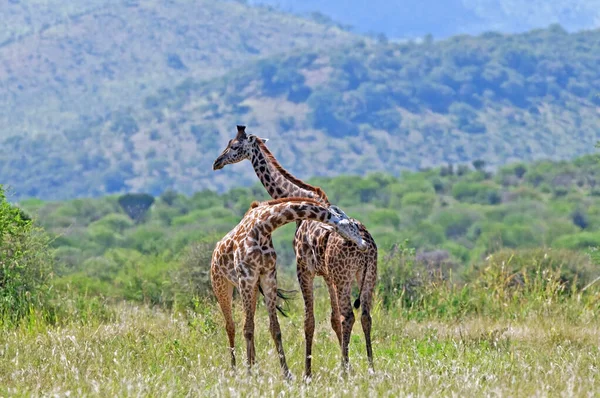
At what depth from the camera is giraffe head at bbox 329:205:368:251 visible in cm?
Answer: 966

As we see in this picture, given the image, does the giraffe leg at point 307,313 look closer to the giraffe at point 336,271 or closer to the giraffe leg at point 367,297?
the giraffe at point 336,271

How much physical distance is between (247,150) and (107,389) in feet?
15.5

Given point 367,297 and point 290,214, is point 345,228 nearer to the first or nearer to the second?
point 290,214

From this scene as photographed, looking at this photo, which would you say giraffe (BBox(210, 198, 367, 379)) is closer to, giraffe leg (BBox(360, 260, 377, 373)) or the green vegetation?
giraffe leg (BBox(360, 260, 377, 373))

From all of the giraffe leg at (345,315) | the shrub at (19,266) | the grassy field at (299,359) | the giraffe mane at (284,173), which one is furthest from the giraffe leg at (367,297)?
the shrub at (19,266)

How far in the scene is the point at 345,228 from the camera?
9734mm

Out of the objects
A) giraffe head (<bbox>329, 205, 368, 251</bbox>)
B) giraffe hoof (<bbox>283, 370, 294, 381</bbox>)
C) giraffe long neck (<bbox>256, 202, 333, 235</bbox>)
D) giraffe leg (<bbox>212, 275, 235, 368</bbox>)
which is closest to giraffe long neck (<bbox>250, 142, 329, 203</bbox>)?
giraffe leg (<bbox>212, 275, 235, 368</bbox>)

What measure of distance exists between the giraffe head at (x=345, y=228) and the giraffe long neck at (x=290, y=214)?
0.05 metres

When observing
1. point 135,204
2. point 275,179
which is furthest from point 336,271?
point 135,204

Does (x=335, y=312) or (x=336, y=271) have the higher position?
(x=336, y=271)

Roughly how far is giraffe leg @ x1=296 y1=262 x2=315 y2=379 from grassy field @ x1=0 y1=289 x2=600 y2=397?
143 millimetres

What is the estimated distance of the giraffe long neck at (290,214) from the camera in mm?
9852

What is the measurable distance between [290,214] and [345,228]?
610 millimetres

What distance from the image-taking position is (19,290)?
14.8 m
